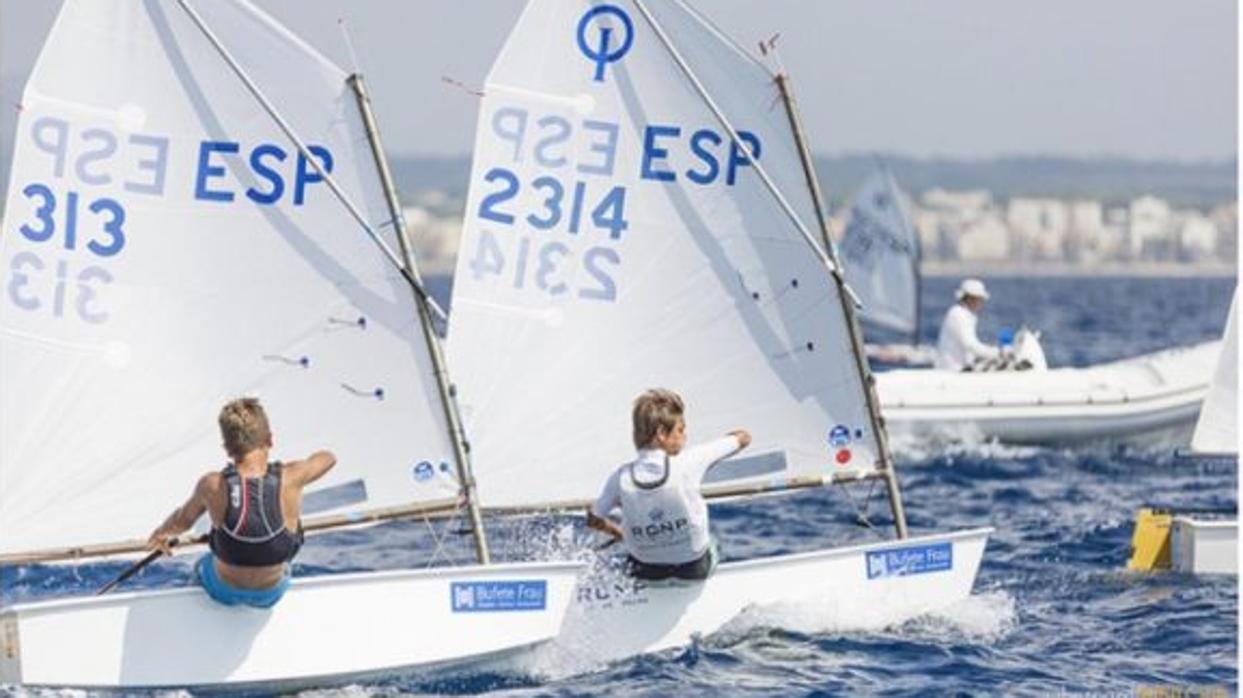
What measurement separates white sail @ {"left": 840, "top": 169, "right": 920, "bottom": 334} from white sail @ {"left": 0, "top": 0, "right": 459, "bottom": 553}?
3603cm

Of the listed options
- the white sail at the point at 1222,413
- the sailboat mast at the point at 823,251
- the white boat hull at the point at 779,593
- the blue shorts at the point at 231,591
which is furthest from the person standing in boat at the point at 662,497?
the white sail at the point at 1222,413

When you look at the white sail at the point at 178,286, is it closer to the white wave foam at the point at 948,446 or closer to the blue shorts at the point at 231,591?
the blue shorts at the point at 231,591

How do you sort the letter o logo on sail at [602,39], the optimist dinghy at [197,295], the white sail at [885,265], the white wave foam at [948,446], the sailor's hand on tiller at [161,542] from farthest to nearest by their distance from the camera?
the white sail at [885,265] < the white wave foam at [948,446] < the letter o logo on sail at [602,39] < the optimist dinghy at [197,295] < the sailor's hand on tiller at [161,542]

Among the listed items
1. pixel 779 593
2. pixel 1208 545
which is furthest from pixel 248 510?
pixel 1208 545

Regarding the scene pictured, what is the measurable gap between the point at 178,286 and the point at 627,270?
3446mm

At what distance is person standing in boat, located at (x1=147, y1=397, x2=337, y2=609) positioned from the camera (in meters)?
15.8

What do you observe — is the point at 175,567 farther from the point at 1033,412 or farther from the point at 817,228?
the point at 1033,412

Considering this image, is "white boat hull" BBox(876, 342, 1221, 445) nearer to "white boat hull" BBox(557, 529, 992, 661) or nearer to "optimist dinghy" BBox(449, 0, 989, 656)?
"optimist dinghy" BBox(449, 0, 989, 656)

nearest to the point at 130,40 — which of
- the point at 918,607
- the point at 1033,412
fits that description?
the point at 918,607

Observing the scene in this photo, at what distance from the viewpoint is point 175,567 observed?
23.5m

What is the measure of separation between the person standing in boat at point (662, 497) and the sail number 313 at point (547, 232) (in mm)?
2374

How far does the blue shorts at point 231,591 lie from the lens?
16.2 metres

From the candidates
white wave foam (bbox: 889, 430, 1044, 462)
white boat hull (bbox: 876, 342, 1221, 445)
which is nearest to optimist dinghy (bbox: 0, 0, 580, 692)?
white wave foam (bbox: 889, 430, 1044, 462)

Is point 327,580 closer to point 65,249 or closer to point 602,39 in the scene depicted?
point 65,249
